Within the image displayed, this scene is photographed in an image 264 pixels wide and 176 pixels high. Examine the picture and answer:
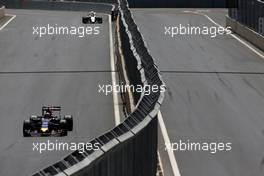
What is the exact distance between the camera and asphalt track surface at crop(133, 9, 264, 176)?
2003cm

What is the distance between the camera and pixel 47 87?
105 ft

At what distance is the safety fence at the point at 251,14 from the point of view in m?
46.6

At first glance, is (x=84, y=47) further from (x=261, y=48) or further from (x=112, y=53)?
(x=261, y=48)

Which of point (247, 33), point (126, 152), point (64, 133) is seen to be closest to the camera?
point (126, 152)

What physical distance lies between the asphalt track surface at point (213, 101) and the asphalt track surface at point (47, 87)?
299 cm

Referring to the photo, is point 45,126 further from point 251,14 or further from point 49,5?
point 49,5

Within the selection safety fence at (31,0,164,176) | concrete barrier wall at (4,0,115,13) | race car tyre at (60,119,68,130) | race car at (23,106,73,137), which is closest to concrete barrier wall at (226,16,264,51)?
race car tyre at (60,119,68,130)

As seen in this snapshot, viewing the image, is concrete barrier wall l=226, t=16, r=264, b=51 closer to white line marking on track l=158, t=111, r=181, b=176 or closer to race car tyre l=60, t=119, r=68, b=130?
white line marking on track l=158, t=111, r=181, b=176

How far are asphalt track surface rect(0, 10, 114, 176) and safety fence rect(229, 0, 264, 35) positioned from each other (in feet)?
33.3

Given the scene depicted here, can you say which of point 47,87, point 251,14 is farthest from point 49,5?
point 47,87

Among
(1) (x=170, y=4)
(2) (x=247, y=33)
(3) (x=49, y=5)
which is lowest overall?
(1) (x=170, y=4)

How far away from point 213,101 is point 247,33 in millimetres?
21440

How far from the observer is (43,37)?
2071 inches

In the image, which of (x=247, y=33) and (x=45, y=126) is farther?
(x=247, y=33)
